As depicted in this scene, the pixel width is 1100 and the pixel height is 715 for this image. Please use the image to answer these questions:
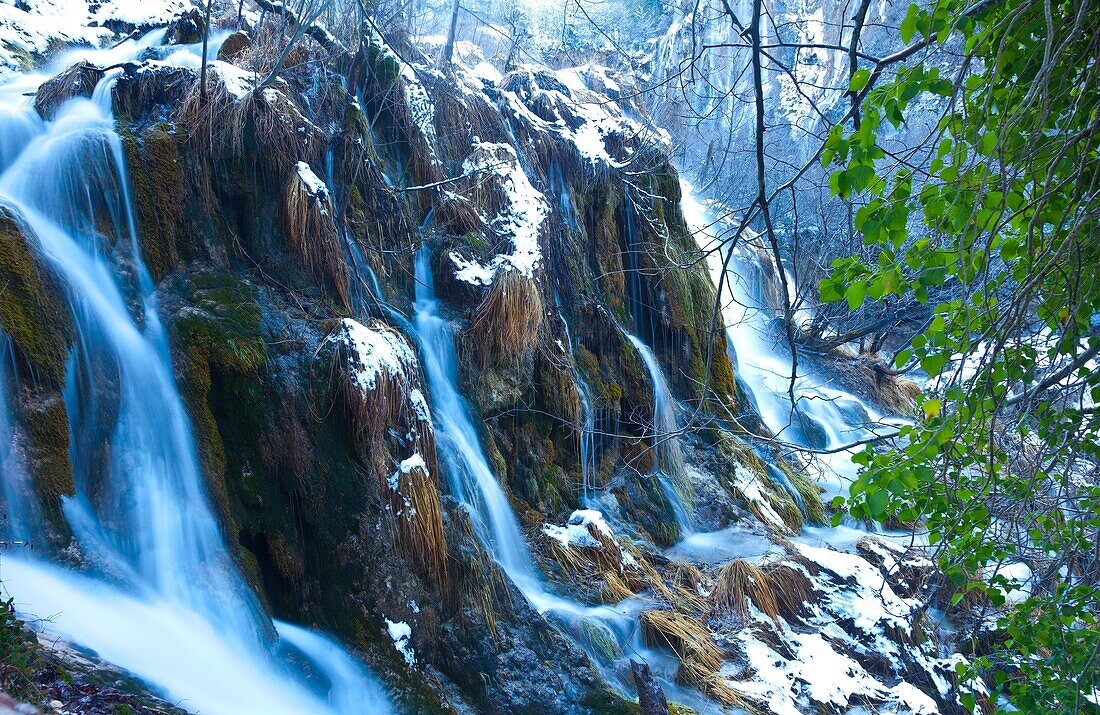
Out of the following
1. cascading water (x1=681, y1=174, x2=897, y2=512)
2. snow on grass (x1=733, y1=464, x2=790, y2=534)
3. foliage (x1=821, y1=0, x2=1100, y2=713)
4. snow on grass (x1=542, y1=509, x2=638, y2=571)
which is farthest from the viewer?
cascading water (x1=681, y1=174, x2=897, y2=512)

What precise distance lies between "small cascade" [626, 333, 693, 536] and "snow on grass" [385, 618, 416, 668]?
373 cm

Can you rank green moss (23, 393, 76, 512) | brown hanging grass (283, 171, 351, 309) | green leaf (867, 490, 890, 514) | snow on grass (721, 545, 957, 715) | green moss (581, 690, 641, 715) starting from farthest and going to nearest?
brown hanging grass (283, 171, 351, 309), snow on grass (721, 545, 957, 715), green moss (581, 690, 641, 715), green moss (23, 393, 76, 512), green leaf (867, 490, 890, 514)

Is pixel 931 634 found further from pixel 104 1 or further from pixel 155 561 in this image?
pixel 104 1

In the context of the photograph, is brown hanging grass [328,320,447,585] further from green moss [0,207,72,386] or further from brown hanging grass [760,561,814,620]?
brown hanging grass [760,561,814,620]

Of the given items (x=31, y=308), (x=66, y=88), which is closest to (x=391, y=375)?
(x=31, y=308)

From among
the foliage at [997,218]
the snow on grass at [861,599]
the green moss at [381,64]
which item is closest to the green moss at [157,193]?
the green moss at [381,64]

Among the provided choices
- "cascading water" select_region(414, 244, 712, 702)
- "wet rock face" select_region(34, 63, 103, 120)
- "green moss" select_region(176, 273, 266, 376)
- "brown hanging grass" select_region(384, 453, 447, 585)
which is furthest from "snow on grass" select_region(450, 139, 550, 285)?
"wet rock face" select_region(34, 63, 103, 120)

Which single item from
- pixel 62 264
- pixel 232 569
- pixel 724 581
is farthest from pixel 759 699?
pixel 62 264

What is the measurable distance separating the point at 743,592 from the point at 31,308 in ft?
17.3

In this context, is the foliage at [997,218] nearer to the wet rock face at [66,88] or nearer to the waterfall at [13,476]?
the waterfall at [13,476]

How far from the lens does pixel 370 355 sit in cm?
463

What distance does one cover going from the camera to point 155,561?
3871mm

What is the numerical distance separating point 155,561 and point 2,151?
3.06 m

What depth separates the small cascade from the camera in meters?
7.50
